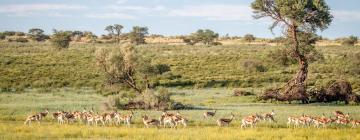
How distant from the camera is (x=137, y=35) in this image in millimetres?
153500

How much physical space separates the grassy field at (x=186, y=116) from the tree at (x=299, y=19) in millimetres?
5636

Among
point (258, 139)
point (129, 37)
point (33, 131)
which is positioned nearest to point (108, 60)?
point (33, 131)

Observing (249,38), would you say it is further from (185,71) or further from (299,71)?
(299,71)

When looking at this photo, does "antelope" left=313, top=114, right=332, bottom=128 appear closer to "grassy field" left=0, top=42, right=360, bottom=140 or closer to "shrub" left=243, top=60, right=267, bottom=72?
"grassy field" left=0, top=42, right=360, bottom=140

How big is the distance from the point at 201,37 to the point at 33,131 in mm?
128894

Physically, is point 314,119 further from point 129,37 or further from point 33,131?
point 129,37

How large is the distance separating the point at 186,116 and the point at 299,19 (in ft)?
60.7

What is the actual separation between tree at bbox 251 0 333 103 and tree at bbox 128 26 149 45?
96.9 m

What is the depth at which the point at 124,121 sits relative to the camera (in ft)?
105

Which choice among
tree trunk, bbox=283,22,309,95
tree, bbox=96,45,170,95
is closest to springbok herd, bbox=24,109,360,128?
tree, bbox=96,45,170,95

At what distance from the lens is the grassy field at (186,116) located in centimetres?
2633

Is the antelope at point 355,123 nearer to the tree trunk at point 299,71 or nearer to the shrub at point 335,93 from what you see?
the shrub at point 335,93

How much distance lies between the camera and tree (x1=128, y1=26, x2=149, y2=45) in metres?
150

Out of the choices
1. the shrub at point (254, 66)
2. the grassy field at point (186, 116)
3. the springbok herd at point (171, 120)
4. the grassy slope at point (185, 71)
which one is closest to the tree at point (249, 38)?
the grassy slope at point (185, 71)
